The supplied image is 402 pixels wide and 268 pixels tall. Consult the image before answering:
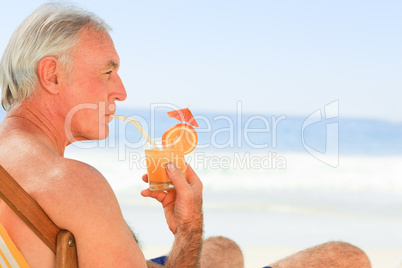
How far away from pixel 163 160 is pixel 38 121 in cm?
61

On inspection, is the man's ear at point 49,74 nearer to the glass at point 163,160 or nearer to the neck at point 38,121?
the neck at point 38,121

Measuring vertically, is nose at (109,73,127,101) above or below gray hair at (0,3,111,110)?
below

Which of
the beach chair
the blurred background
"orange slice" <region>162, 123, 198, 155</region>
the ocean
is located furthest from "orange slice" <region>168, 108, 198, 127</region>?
the blurred background

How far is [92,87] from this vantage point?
198 cm

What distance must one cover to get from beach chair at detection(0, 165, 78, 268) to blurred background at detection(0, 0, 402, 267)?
35.5 ft

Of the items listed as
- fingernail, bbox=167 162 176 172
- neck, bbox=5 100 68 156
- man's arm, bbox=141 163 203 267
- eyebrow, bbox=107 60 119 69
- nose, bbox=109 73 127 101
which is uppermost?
eyebrow, bbox=107 60 119 69

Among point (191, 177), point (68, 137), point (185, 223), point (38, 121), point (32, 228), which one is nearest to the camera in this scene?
point (32, 228)

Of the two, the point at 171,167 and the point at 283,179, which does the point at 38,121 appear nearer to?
the point at 171,167

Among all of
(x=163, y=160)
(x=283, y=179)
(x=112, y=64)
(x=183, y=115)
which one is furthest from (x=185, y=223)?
(x=283, y=179)

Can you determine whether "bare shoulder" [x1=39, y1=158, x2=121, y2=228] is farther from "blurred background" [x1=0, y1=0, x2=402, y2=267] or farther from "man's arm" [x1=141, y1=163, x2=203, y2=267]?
"blurred background" [x1=0, y1=0, x2=402, y2=267]

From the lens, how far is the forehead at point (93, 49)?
6.40 ft

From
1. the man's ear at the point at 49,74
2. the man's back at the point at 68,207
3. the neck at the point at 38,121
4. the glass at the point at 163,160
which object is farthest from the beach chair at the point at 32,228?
the glass at the point at 163,160

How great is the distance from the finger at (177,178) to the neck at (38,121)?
42cm

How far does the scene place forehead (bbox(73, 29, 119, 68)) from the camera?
195 centimetres
